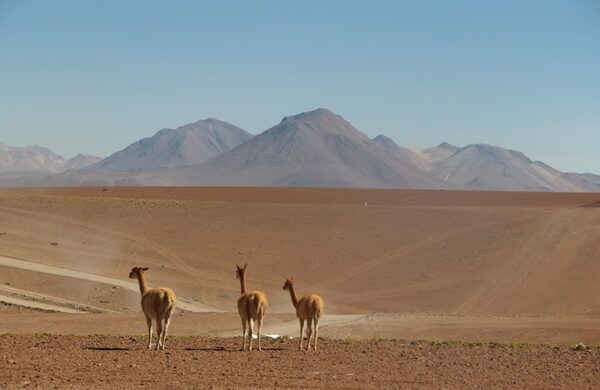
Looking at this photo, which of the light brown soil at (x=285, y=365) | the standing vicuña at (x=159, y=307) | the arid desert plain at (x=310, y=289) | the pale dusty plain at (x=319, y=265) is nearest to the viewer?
the light brown soil at (x=285, y=365)

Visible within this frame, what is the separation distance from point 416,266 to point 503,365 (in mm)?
27952

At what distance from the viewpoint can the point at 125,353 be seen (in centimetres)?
1733

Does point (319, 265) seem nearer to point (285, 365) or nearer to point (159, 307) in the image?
point (159, 307)

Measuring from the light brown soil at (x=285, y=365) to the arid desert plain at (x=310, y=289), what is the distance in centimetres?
5

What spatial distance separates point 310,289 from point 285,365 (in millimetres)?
24072

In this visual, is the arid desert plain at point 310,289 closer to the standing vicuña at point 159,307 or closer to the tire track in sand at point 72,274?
the tire track in sand at point 72,274

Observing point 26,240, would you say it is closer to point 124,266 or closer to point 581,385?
point 124,266

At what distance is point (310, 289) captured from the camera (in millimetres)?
40406

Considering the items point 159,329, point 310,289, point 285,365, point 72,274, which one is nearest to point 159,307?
point 159,329

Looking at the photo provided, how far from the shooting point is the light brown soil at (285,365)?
47.8 feet

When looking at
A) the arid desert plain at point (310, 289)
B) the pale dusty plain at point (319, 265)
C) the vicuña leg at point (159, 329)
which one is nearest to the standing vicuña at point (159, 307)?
the vicuña leg at point (159, 329)

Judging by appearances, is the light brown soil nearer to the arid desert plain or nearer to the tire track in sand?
the arid desert plain

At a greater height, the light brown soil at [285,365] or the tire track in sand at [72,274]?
the tire track in sand at [72,274]

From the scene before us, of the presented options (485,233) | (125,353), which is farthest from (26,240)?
(125,353)
